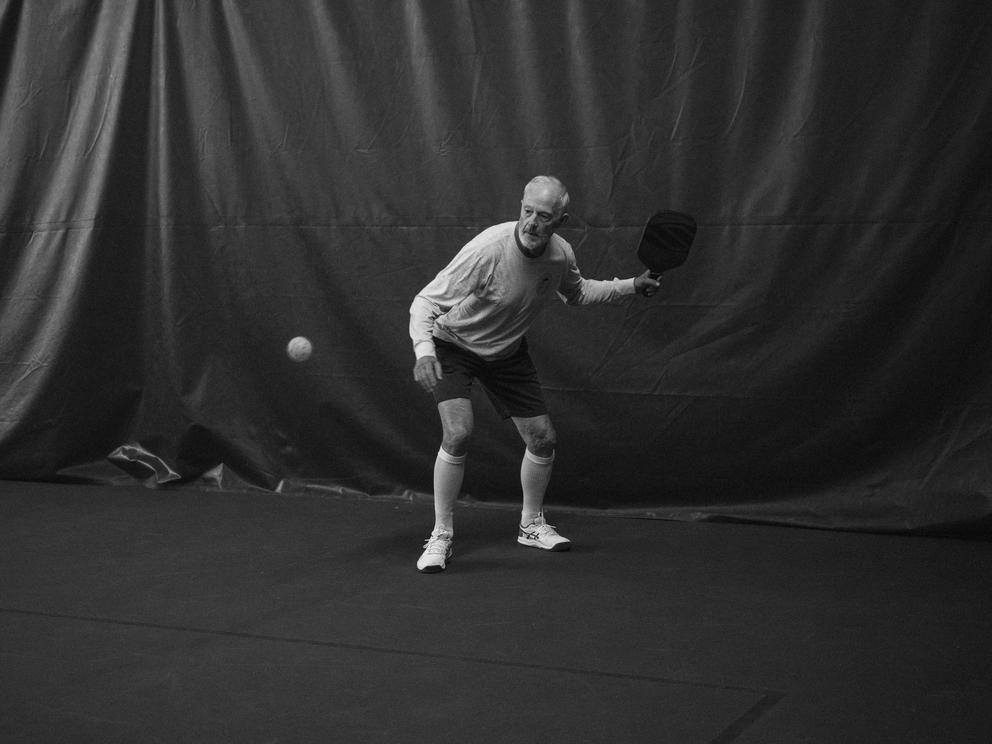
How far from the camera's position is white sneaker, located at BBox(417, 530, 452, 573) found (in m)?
4.19

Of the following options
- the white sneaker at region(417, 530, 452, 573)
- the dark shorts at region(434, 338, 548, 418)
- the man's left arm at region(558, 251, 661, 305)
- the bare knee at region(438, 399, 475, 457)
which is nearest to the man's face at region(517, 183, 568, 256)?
the man's left arm at region(558, 251, 661, 305)

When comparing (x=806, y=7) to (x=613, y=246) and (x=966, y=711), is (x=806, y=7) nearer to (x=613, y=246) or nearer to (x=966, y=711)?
(x=613, y=246)

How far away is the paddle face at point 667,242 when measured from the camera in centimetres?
422

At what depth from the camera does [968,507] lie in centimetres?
479

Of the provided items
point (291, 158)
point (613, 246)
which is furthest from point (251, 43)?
point (613, 246)

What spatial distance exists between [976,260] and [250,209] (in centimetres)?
327

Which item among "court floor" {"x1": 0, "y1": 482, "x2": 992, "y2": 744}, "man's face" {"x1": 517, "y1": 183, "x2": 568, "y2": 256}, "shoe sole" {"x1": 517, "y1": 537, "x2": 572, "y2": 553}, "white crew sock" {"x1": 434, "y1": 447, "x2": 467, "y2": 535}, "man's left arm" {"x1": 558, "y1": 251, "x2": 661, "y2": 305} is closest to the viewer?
"court floor" {"x1": 0, "y1": 482, "x2": 992, "y2": 744}

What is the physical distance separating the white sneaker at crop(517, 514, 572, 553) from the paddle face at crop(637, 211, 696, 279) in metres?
1.06

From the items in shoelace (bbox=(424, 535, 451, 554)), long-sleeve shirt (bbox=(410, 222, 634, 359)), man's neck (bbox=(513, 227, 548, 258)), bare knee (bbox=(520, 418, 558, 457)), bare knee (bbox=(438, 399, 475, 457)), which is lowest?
shoelace (bbox=(424, 535, 451, 554))

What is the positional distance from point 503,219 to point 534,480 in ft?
4.44

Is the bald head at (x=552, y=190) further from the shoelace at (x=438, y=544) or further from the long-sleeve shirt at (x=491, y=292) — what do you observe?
the shoelace at (x=438, y=544)

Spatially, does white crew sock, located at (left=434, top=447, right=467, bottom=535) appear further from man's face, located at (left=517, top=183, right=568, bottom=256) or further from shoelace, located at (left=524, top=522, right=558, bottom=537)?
man's face, located at (left=517, top=183, right=568, bottom=256)

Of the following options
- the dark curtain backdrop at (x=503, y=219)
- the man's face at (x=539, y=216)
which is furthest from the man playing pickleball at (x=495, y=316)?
the dark curtain backdrop at (x=503, y=219)

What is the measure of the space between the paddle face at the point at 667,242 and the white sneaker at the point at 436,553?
1.18 meters
